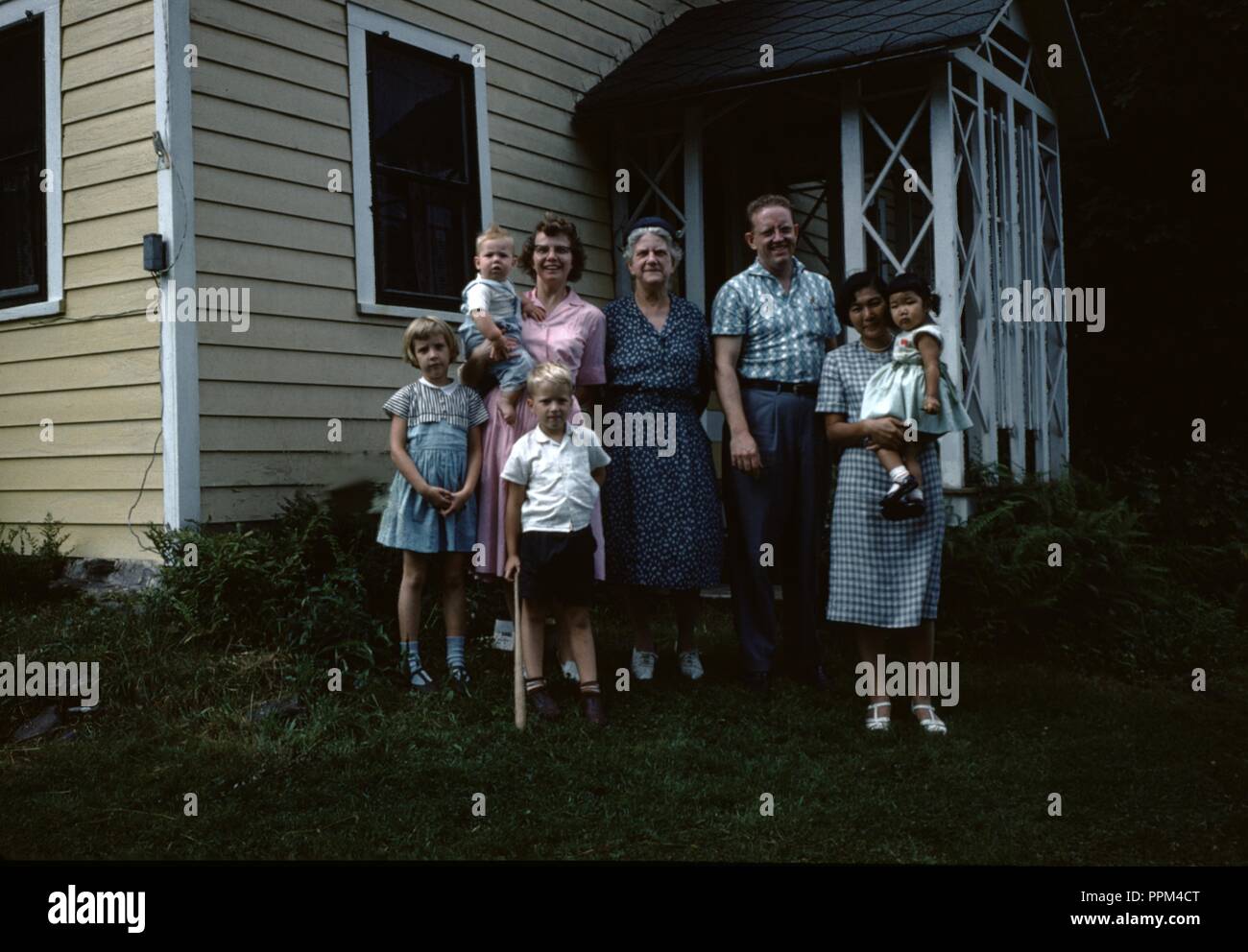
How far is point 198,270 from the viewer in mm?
6352

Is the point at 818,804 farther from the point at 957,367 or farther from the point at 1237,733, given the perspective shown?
the point at 957,367

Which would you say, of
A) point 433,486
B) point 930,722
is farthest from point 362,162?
point 930,722

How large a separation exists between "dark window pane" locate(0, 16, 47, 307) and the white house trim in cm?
123

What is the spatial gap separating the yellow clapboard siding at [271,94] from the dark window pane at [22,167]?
134 centimetres

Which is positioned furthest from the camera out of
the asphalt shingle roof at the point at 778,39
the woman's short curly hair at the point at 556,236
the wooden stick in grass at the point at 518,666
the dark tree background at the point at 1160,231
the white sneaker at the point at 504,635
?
the dark tree background at the point at 1160,231

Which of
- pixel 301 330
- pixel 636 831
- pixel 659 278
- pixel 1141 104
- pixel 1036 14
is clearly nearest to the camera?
pixel 636 831

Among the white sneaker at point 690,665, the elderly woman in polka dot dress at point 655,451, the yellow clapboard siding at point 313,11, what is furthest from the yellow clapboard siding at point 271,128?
the white sneaker at point 690,665

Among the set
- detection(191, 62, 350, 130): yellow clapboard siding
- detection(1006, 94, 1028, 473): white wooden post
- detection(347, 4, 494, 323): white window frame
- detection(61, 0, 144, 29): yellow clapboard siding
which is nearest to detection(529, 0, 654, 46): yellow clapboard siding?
detection(347, 4, 494, 323): white window frame

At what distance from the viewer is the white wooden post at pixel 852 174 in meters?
7.95

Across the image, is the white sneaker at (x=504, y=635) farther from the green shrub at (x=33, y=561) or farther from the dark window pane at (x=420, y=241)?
the green shrub at (x=33, y=561)

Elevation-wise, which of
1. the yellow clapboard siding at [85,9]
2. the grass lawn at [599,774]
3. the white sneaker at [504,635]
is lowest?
the grass lawn at [599,774]

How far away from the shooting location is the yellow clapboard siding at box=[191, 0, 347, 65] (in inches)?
254

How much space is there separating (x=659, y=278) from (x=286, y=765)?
2582mm
